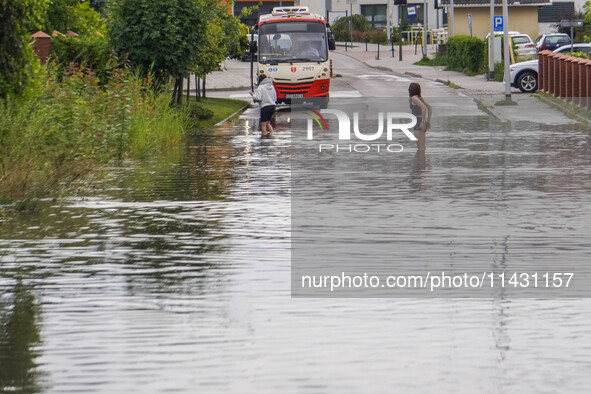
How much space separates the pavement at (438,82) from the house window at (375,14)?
84.7 ft

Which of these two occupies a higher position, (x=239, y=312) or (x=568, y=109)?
(x=568, y=109)

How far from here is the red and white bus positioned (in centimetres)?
3838

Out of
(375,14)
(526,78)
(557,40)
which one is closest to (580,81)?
(526,78)

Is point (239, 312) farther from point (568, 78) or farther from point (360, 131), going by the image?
point (568, 78)

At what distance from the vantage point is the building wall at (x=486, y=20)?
73062 mm

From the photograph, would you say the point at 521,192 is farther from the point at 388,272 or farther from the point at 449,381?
the point at 449,381

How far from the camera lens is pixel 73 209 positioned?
13977 millimetres

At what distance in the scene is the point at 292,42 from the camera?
3903cm

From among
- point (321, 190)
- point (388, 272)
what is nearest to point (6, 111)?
point (321, 190)

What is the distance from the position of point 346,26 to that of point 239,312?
92.5 m

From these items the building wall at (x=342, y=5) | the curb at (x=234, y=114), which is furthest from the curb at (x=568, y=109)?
the building wall at (x=342, y=5)

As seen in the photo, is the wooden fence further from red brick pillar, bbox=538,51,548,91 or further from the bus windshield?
the bus windshield

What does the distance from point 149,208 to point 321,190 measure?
2786mm

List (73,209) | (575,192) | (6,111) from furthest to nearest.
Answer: (6,111) → (575,192) → (73,209)
